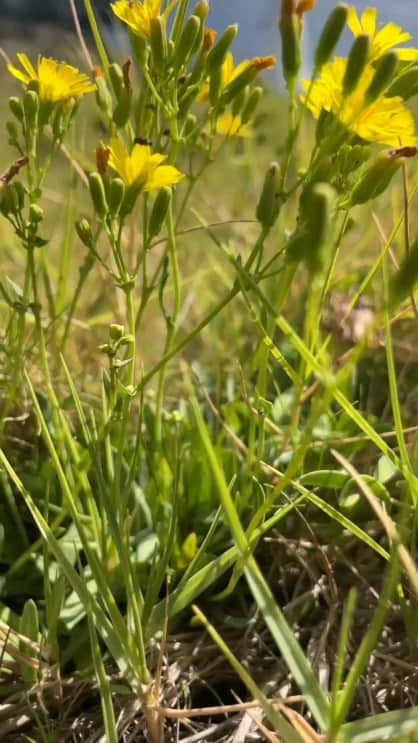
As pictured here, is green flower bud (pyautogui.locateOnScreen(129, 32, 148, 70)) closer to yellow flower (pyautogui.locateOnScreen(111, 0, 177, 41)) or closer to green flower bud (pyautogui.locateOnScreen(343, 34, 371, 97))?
yellow flower (pyautogui.locateOnScreen(111, 0, 177, 41))

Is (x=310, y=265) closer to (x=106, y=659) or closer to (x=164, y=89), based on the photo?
(x=164, y=89)

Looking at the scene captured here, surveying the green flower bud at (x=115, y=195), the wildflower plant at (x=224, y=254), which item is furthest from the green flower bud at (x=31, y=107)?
the green flower bud at (x=115, y=195)

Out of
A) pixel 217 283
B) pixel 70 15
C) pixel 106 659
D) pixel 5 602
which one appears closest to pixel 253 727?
pixel 106 659

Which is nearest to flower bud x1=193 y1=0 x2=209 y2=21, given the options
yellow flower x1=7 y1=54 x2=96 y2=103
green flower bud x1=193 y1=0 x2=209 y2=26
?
green flower bud x1=193 y1=0 x2=209 y2=26

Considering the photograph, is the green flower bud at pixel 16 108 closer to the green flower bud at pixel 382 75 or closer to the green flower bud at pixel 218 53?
the green flower bud at pixel 218 53

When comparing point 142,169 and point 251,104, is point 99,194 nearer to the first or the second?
point 142,169

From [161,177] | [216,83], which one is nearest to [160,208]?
[161,177]

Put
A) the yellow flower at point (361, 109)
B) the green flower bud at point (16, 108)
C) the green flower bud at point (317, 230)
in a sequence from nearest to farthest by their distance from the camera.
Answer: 1. the green flower bud at point (317, 230)
2. the yellow flower at point (361, 109)
3. the green flower bud at point (16, 108)

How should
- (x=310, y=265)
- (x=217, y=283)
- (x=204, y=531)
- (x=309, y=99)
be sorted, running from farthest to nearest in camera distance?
(x=217, y=283), (x=204, y=531), (x=309, y=99), (x=310, y=265)
